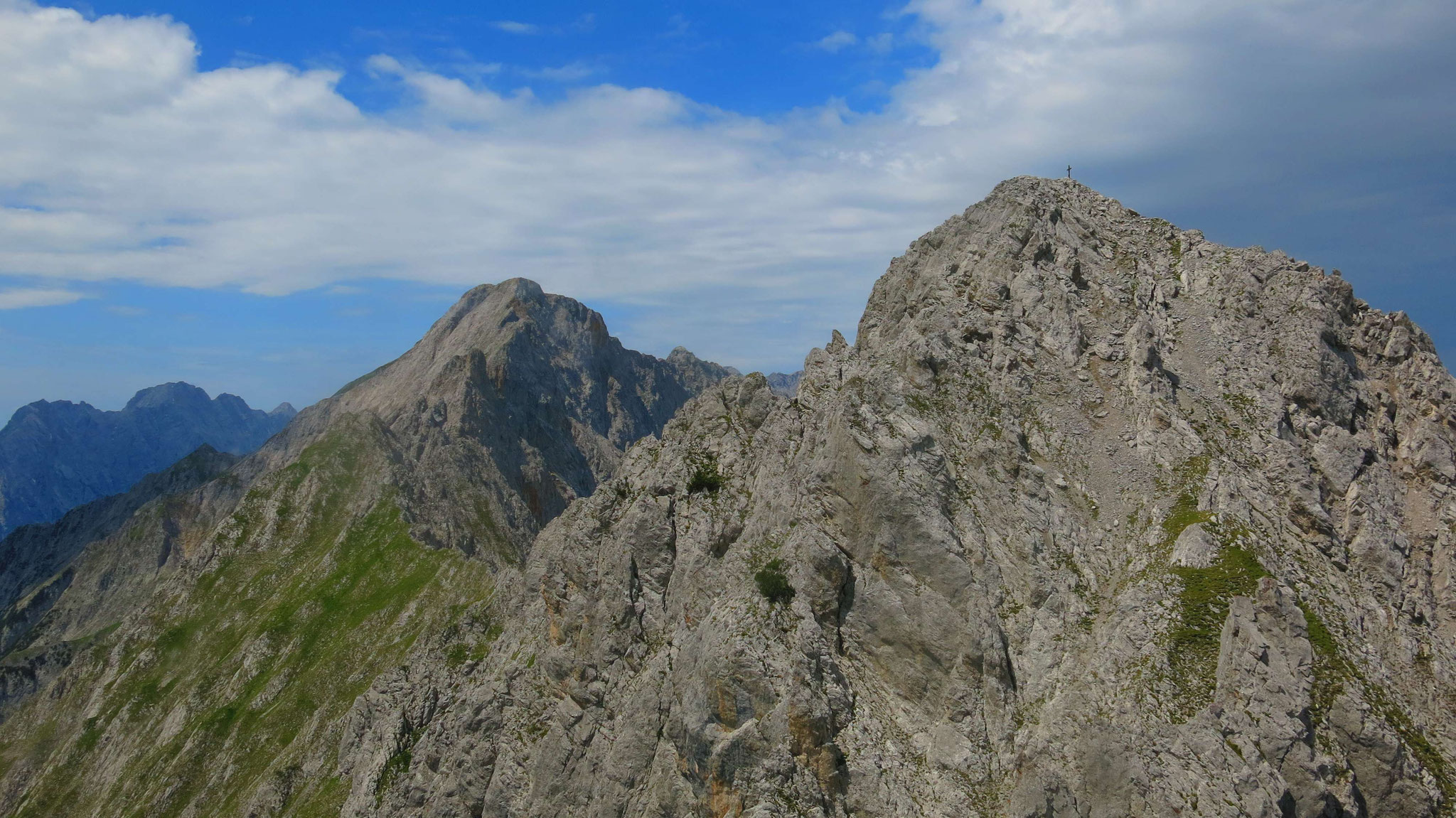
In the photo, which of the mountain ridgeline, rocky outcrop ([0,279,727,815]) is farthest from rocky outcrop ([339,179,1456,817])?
rocky outcrop ([0,279,727,815])

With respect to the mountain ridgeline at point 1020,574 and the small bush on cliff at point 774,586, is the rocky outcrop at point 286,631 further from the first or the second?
the small bush on cliff at point 774,586

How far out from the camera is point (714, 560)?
60031mm

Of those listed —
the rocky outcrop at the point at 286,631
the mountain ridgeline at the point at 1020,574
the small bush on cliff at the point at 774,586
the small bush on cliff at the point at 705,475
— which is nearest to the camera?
the mountain ridgeline at the point at 1020,574

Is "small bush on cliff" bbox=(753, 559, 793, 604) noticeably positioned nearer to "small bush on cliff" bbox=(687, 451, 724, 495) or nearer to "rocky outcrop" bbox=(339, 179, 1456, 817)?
"rocky outcrop" bbox=(339, 179, 1456, 817)

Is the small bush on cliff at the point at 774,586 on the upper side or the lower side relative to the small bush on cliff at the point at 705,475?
lower

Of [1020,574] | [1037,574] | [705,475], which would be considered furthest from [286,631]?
[1037,574]

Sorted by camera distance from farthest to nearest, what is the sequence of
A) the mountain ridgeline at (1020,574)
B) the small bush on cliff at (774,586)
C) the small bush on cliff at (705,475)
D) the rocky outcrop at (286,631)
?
1. the rocky outcrop at (286,631)
2. the small bush on cliff at (705,475)
3. the small bush on cliff at (774,586)
4. the mountain ridgeline at (1020,574)

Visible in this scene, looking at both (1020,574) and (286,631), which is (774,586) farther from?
(286,631)

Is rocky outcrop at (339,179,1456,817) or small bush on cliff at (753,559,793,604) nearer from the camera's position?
rocky outcrop at (339,179,1456,817)

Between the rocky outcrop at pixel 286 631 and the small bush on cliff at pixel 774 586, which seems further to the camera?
the rocky outcrop at pixel 286 631

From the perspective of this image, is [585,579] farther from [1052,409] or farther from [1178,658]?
[1178,658]

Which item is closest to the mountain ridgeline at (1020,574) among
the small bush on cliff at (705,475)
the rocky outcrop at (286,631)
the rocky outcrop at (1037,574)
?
the rocky outcrop at (1037,574)

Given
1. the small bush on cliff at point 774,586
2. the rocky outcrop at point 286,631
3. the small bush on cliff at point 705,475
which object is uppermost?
the small bush on cliff at point 705,475

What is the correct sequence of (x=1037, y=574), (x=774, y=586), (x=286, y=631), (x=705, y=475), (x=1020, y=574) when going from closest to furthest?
(x=1037, y=574) < (x=1020, y=574) < (x=774, y=586) < (x=705, y=475) < (x=286, y=631)
